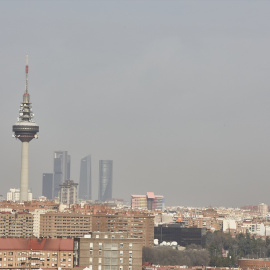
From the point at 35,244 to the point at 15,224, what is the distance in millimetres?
67481

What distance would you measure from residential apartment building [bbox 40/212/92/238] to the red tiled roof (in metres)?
66.0

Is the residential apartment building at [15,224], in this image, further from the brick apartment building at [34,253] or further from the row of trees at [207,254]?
the brick apartment building at [34,253]

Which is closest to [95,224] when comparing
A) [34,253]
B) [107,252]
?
[34,253]

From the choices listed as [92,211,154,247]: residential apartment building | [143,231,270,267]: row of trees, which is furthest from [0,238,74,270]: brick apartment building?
[92,211,154,247]: residential apartment building

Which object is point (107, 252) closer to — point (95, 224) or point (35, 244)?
point (35, 244)

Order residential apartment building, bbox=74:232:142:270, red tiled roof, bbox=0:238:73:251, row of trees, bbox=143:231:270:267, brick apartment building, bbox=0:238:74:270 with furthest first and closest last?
row of trees, bbox=143:231:270:267, red tiled roof, bbox=0:238:73:251, brick apartment building, bbox=0:238:74:270, residential apartment building, bbox=74:232:142:270

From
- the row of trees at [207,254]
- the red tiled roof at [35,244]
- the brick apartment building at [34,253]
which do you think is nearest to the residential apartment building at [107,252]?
the brick apartment building at [34,253]

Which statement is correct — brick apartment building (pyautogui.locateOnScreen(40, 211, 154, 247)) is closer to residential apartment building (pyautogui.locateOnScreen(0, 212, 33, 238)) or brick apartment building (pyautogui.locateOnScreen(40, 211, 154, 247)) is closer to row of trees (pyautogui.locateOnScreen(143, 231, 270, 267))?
residential apartment building (pyautogui.locateOnScreen(0, 212, 33, 238))

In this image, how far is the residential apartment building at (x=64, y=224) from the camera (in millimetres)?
162375

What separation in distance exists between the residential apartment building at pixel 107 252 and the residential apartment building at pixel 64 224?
79821 mm

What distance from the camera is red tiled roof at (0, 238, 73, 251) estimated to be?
9241 centimetres

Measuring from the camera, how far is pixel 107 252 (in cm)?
8050

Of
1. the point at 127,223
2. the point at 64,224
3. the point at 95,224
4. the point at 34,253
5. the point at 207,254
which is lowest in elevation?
the point at 34,253

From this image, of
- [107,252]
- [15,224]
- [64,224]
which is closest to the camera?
[107,252]
